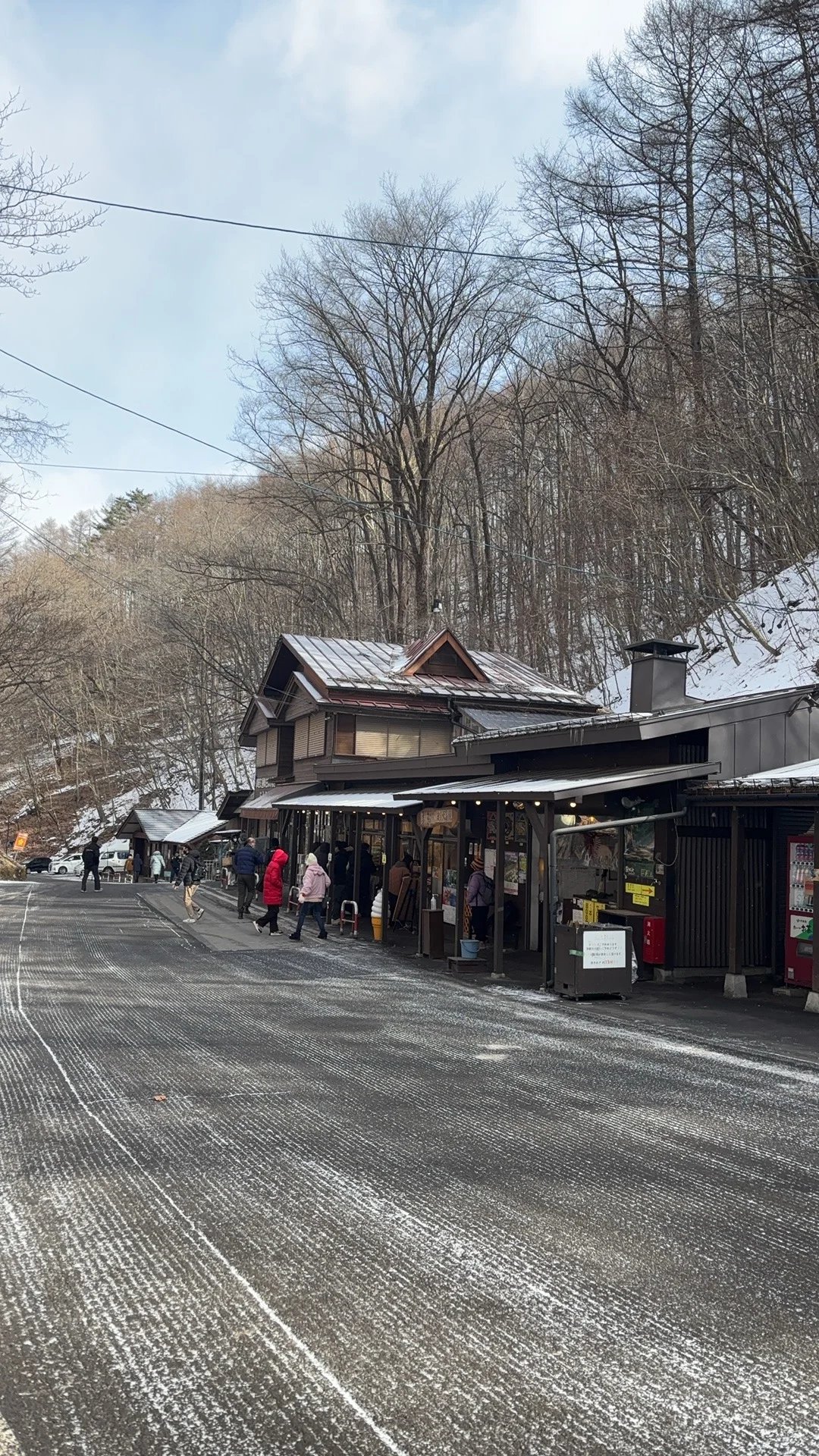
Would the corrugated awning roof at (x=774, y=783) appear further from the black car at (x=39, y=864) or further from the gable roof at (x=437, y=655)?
the black car at (x=39, y=864)

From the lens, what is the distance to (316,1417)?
11.3 ft

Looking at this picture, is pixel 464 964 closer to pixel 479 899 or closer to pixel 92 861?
pixel 479 899

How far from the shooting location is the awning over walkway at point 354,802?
20.5 meters

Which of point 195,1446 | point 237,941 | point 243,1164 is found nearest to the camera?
point 195,1446

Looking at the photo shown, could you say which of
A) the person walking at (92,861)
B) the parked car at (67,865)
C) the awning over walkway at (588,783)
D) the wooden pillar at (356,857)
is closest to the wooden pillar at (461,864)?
the awning over walkway at (588,783)

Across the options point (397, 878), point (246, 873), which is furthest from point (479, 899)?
point (246, 873)

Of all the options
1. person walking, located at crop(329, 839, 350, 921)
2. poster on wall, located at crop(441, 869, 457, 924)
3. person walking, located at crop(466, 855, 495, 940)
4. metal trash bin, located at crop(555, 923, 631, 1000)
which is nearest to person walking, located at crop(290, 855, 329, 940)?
poster on wall, located at crop(441, 869, 457, 924)

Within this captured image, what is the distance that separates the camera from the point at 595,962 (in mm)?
13438

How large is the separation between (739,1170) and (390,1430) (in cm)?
365

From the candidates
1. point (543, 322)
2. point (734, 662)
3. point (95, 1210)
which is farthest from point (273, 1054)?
point (543, 322)

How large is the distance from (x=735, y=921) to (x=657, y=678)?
4.91m

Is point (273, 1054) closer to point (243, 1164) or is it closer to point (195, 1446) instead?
point (243, 1164)

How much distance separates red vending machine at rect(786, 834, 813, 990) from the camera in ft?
44.4

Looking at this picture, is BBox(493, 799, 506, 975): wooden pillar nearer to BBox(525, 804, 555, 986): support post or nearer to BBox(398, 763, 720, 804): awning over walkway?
BBox(398, 763, 720, 804): awning over walkway
